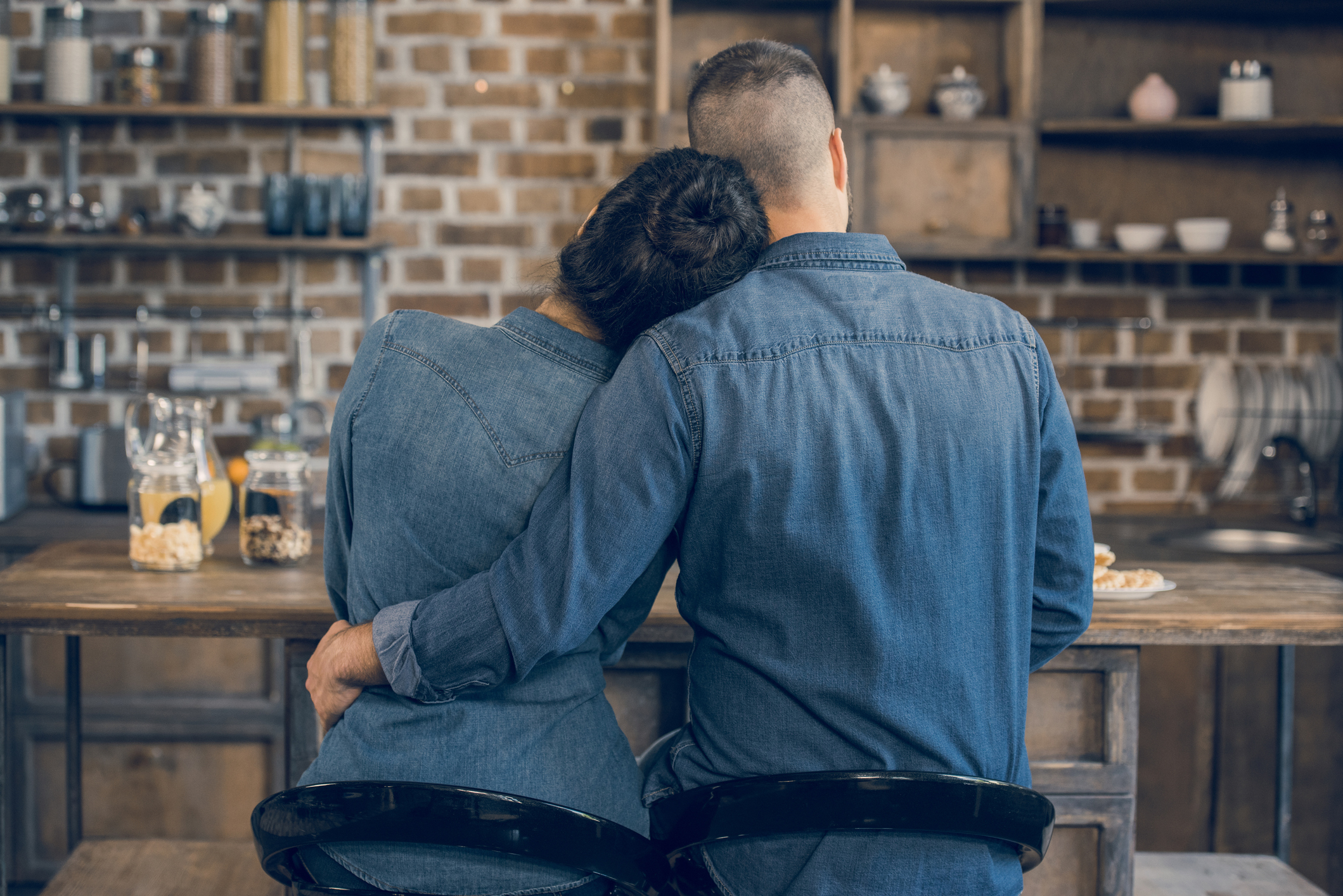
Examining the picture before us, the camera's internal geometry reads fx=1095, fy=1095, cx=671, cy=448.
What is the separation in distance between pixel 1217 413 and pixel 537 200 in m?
1.89

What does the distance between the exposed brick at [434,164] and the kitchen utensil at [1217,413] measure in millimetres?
2022

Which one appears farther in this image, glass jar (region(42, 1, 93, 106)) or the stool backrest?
glass jar (region(42, 1, 93, 106))

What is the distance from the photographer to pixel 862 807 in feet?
2.94

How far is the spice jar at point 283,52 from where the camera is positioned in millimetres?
2674

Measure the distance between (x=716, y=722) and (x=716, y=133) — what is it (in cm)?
65

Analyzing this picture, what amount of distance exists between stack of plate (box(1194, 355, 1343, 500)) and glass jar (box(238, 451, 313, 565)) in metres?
2.33

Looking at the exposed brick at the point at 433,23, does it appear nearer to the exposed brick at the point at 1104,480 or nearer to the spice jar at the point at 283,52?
the spice jar at the point at 283,52

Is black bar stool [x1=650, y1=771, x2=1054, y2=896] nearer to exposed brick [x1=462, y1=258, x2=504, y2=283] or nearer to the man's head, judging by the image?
the man's head

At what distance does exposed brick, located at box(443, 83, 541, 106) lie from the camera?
2.87 meters

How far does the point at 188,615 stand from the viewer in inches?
55.1

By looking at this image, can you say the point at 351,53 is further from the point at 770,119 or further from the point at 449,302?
the point at 770,119

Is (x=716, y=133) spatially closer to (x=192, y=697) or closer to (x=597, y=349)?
(x=597, y=349)

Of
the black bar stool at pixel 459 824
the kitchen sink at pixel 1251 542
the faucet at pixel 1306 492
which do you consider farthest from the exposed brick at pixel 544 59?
the black bar stool at pixel 459 824

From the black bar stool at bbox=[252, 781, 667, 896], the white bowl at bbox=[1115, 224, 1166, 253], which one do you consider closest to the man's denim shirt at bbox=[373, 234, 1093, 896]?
the black bar stool at bbox=[252, 781, 667, 896]
